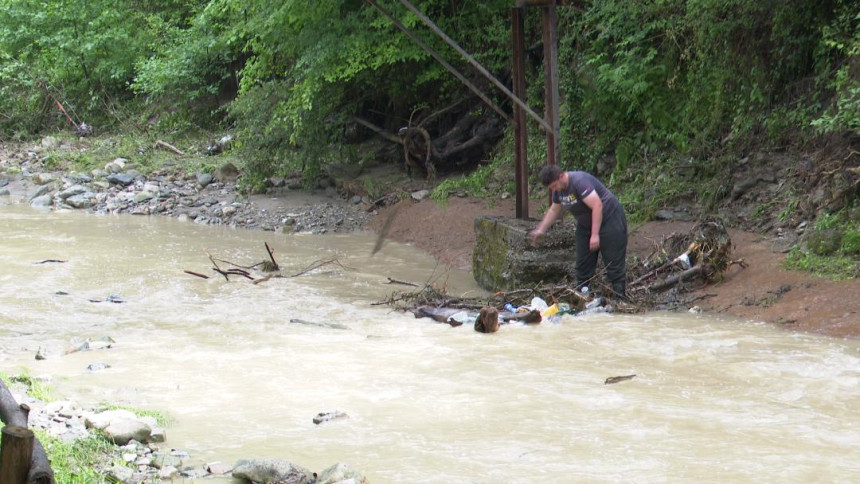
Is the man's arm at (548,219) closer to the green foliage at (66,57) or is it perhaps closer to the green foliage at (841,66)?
the green foliage at (841,66)

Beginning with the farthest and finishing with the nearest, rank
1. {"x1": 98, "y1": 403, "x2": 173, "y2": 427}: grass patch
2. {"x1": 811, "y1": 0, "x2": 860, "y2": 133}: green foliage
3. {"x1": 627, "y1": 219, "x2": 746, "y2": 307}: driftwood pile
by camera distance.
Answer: {"x1": 811, "y1": 0, "x2": 860, "y2": 133}: green foliage
{"x1": 627, "y1": 219, "x2": 746, "y2": 307}: driftwood pile
{"x1": 98, "y1": 403, "x2": 173, "y2": 427}: grass patch

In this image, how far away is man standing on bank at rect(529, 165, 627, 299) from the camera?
920cm

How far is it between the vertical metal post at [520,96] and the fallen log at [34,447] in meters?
8.40

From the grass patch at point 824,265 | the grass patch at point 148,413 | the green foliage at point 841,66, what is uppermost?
the green foliage at point 841,66

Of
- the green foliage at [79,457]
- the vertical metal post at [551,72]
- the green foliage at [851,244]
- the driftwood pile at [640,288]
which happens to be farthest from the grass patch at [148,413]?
the green foliage at [851,244]

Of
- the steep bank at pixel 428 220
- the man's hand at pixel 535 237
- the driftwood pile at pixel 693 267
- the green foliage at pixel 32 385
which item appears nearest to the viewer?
the green foliage at pixel 32 385

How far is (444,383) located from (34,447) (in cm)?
383

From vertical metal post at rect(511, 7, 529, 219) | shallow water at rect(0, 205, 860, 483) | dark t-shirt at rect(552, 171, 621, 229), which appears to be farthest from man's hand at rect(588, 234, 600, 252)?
vertical metal post at rect(511, 7, 529, 219)

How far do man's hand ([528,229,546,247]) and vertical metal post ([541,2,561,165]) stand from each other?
1119 millimetres

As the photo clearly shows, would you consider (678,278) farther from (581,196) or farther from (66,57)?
(66,57)

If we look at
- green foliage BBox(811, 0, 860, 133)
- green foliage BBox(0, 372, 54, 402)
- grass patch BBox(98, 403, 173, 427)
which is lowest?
grass patch BBox(98, 403, 173, 427)

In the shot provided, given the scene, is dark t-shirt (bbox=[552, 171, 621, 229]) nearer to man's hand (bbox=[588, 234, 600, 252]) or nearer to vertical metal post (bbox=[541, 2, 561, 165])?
man's hand (bbox=[588, 234, 600, 252])

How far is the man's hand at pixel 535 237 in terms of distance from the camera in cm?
964

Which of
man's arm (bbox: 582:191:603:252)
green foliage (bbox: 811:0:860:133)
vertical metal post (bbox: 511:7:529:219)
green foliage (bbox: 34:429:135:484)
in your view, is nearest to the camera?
green foliage (bbox: 34:429:135:484)
